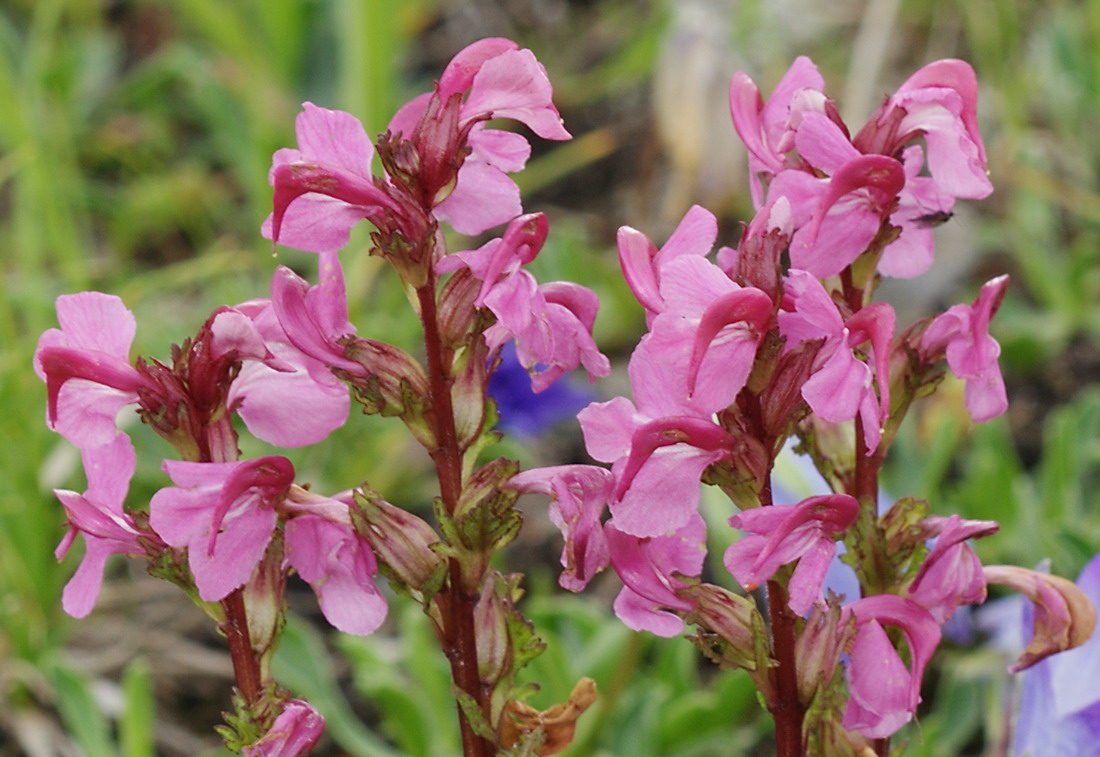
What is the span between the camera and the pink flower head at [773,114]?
760mm

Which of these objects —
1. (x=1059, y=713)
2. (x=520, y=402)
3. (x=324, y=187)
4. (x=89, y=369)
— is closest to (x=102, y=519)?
(x=89, y=369)

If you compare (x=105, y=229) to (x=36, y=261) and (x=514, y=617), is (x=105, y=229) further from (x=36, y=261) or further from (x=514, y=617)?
(x=514, y=617)

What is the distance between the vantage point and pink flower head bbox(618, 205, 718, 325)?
692 mm

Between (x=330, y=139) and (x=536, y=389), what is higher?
(x=330, y=139)

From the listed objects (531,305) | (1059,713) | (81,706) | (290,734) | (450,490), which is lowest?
(81,706)

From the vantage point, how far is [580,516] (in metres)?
0.69

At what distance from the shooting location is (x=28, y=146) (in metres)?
2.13

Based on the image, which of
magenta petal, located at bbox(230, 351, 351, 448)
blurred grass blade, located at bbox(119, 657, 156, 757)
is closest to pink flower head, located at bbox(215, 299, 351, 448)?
magenta petal, located at bbox(230, 351, 351, 448)

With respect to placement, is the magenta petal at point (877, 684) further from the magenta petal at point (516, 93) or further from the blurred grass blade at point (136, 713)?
the blurred grass blade at point (136, 713)

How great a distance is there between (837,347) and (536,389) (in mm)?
162

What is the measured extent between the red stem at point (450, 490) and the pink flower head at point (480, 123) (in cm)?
5

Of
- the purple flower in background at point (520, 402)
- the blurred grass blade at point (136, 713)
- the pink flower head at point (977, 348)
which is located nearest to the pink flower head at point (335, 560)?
the pink flower head at point (977, 348)

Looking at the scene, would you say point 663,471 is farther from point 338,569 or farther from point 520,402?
point 520,402

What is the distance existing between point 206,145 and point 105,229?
317mm
